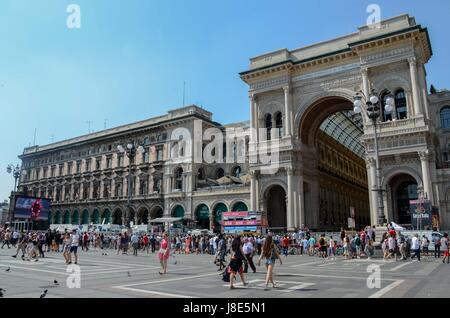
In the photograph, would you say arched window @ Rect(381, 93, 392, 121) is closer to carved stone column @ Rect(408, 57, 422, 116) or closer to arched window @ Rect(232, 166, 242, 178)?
carved stone column @ Rect(408, 57, 422, 116)

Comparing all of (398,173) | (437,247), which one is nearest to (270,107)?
(398,173)

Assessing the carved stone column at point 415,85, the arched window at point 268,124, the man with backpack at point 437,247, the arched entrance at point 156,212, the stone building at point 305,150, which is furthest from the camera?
the arched entrance at point 156,212

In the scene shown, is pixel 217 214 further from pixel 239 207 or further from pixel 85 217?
pixel 85 217

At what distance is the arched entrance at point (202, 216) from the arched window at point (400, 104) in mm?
26964

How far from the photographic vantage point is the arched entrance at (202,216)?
51.7 meters

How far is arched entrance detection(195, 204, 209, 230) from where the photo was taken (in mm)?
51719

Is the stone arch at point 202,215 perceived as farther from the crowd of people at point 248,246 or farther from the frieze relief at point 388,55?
the frieze relief at point 388,55

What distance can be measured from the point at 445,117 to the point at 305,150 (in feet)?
51.4

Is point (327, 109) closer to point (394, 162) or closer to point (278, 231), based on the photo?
point (394, 162)

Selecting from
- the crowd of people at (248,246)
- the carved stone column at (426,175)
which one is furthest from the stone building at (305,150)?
the crowd of people at (248,246)

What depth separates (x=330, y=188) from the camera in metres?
50.3

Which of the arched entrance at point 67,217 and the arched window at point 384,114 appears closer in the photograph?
the arched window at point 384,114

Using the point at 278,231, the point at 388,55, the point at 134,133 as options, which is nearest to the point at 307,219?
the point at 278,231
